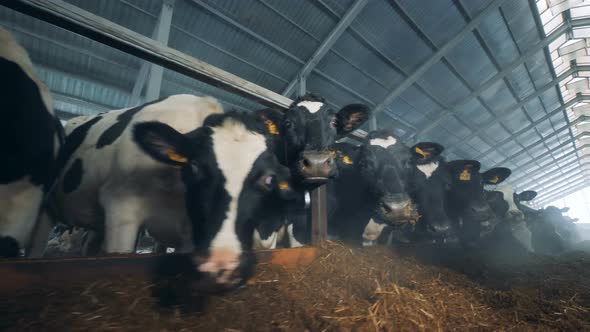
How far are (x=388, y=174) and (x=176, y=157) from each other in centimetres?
301

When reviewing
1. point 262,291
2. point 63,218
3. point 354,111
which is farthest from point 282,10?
point 262,291

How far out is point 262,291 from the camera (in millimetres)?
1586

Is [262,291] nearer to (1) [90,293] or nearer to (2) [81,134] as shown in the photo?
A: (1) [90,293]

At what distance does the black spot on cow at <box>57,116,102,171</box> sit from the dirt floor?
6.80 ft

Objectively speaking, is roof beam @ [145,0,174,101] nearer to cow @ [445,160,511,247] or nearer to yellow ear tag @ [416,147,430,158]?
yellow ear tag @ [416,147,430,158]

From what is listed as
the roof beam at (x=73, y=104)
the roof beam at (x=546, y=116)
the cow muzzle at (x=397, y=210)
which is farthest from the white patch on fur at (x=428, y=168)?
the roof beam at (x=546, y=116)

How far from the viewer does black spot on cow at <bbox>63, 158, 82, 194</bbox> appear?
2.46 metres

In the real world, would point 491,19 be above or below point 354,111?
above

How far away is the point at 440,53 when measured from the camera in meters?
8.12

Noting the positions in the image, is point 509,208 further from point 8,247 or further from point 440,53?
point 8,247

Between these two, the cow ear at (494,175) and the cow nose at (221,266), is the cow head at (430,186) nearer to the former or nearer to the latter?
the cow ear at (494,175)

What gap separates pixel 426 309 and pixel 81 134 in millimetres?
3683

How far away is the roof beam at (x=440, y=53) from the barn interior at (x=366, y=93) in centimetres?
4

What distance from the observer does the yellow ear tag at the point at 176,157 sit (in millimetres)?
2059
